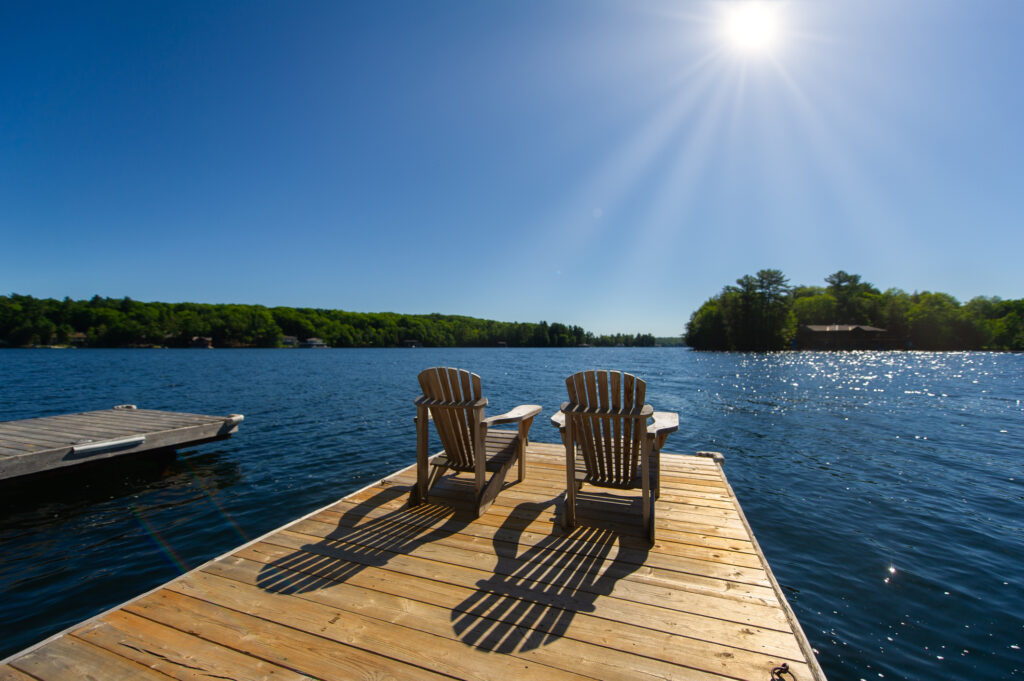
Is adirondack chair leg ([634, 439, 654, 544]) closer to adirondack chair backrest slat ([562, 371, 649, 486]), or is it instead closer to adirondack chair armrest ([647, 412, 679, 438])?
adirondack chair backrest slat ([562, 371, 649, 486])

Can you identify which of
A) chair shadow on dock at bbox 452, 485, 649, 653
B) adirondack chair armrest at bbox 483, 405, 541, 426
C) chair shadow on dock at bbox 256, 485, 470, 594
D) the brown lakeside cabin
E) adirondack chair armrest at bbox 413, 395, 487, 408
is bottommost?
chair shadow on dock at bbox 256, 485, 470, 594

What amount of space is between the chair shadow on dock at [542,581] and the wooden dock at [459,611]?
0.04 ft

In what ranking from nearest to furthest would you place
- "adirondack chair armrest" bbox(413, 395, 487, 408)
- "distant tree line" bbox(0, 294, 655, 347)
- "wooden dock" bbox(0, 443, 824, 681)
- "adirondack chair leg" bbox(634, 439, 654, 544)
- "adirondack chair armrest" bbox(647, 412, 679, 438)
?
"wooden dock" bbox(0, 443, 824, 681) < "adirondack chair leg" bbox(634, 439, 654, 544) < "adirondack chair armrest" bbox(647, 412, 679, 438) < "adirondack chair armrest" bbox(413, 395, 487, 408) < "distant tree line" bbox(0, 294, 655, 347)

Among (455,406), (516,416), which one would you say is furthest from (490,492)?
(455,406)

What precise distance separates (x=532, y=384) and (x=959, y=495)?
1927 centimetres

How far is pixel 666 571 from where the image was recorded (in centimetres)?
291

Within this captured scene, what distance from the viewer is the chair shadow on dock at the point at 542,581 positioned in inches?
89.4

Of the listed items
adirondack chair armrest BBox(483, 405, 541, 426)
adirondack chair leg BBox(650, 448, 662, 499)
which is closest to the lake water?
adirondack chair leg BBox(650, 448, 662, 499)

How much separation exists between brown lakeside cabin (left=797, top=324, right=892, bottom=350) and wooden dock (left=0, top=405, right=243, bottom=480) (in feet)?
305

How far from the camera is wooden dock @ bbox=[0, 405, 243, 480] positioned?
5.54m

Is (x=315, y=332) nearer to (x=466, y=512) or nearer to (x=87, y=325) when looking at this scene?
(x=87, y=325)

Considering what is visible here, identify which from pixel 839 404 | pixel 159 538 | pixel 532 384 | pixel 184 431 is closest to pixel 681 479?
pixel 159 538

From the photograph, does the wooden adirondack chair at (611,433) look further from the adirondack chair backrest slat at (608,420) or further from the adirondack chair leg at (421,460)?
the adirondack chair leg at (421,460)

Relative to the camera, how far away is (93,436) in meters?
6.57
